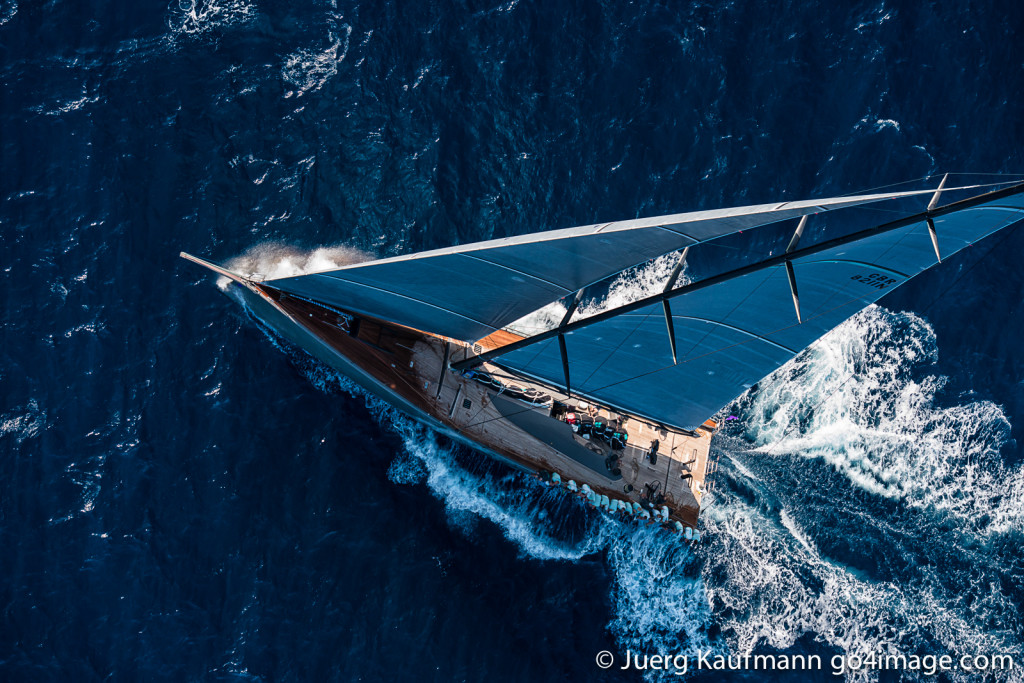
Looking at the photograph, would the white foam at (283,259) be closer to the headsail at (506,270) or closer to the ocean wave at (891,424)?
the headsail at (506,270)

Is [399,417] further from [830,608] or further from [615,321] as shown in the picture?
[830,608]

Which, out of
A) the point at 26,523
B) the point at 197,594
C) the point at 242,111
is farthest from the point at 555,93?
the point at 26,523

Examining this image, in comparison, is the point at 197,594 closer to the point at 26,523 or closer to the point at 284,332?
the point at 26,523

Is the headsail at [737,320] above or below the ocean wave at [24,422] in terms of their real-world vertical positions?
above

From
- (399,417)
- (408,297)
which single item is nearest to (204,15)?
(408,297)

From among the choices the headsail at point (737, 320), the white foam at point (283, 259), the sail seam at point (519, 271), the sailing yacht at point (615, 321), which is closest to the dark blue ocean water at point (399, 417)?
the white foam at point (283, 259)
